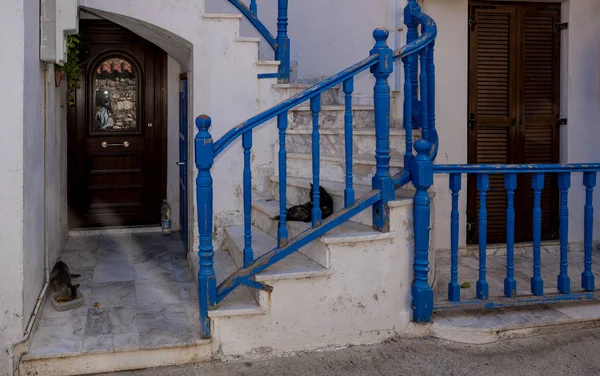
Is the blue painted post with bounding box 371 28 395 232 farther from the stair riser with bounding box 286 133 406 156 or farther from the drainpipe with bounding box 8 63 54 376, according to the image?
the drainpipe with bounding box 8 63 54 376

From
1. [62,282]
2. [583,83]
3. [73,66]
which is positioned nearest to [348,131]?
[62,282]

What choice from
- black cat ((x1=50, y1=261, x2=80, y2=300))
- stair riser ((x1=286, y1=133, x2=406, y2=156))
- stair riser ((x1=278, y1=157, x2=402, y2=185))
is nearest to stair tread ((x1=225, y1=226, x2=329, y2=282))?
stair riser ((x1=278, y1=157, x2=402, y2=185))

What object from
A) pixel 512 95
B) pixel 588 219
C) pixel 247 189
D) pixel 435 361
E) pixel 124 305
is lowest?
pixel 435 361

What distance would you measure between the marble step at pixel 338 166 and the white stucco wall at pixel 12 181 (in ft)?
7.08

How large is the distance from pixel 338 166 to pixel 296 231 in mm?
744

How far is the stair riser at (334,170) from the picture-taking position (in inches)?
173

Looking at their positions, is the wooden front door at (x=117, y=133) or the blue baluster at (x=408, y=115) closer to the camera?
the blue baluster at (x=408, y=115)

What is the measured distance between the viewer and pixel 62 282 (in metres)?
4.18

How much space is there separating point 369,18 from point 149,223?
3.27 metres

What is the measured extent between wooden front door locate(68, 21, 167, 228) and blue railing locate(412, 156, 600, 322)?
395cm

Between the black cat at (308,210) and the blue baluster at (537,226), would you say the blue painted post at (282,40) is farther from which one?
the blue baluster at (537,226)

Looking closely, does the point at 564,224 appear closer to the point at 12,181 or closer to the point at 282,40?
the point at 282,40

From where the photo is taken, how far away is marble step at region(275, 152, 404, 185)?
4359 mm

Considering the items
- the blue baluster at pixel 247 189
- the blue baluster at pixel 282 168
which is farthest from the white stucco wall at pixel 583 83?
the blue baluster at pixel 247 189
